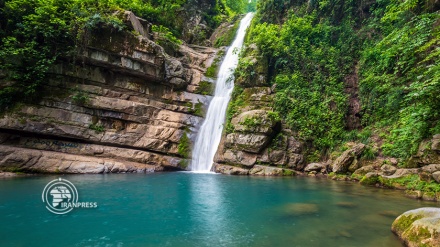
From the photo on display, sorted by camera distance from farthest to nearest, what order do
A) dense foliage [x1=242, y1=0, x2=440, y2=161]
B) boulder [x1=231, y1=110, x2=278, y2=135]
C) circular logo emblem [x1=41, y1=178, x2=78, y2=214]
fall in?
boulder [x1=231, y1=110, x2=278, y2=135] → dense foliage [x1=242, y1=0, x2=440, y2=161] → circular logo emblem [x1=41, y1=178, x2=78, y2=214]

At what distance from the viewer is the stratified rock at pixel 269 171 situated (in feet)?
48.3

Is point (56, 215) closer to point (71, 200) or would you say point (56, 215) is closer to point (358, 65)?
point (71, 200)

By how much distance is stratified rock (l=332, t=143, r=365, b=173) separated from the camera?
44.0ft

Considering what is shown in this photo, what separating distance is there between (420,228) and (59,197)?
10366 mm

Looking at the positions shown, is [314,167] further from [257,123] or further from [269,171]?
[257,123]

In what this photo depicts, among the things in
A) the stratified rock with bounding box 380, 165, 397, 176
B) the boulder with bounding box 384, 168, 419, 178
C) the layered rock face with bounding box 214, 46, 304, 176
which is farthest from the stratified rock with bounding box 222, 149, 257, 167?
the boulder with bounding box 384, 168, 419, 178

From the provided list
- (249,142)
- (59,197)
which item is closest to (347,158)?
(249,142)

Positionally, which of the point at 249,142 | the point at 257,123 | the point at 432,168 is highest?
the point at 257,123

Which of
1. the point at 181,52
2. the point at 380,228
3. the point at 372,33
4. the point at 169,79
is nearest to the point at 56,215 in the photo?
the point at 380,228

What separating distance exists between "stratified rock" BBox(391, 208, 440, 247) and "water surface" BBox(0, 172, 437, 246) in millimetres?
285

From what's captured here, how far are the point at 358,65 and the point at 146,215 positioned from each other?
59.2 ft

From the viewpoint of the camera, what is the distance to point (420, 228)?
4.57m

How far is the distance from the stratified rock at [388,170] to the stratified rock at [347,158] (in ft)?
5.07

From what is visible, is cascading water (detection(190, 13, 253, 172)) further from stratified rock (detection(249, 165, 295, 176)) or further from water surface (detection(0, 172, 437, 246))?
water surface (detection(0, 172, 437, 246))
